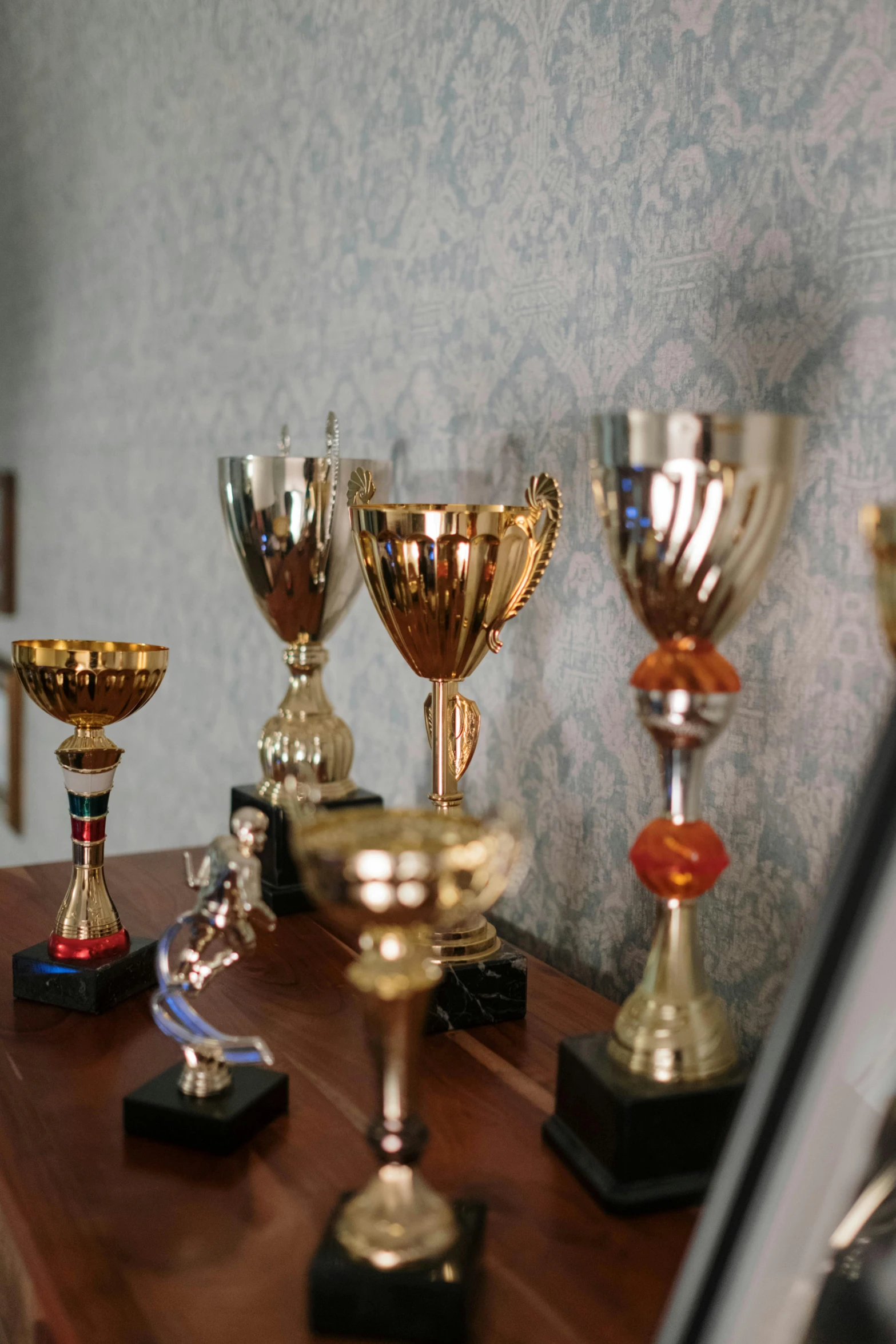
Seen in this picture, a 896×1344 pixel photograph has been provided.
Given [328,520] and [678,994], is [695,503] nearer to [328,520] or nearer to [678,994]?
[678,994]

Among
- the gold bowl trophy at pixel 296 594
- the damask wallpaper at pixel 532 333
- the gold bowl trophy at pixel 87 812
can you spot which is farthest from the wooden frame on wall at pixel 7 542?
the gold bowl trophy at pixel 87 812

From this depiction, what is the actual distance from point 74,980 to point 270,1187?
0.29 metres

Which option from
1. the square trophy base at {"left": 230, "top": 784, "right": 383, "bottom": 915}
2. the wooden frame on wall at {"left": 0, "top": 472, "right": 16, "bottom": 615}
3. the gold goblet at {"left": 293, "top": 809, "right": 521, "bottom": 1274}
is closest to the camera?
the gold goblet at {"left": 293, "top": 809, "right": 521, "bottom": 1274}

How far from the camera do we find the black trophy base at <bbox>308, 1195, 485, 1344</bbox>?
516 millimetres

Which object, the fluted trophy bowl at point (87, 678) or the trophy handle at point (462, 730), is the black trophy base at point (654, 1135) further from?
the fluted trophy bowl at point (87, 678)

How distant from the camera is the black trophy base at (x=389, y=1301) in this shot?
1.69ft

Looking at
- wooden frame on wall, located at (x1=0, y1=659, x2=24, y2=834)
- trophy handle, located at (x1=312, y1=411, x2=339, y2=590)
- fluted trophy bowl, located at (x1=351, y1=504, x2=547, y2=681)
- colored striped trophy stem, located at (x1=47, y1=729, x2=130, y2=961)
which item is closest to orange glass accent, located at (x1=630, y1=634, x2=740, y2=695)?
fluted trophy bowl, located at (x1=351, y1=504, x2=547, y2=681)

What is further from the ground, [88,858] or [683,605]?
[683,605]

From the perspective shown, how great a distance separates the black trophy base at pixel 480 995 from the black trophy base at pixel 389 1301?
1.05 feet

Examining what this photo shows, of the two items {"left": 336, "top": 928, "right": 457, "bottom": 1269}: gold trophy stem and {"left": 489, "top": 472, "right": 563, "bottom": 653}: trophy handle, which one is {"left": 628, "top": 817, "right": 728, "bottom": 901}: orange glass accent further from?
{"left": 489, "top": 472, "right": 563, "bottom": 653}: trophy handle

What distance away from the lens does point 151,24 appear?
6.27 ft

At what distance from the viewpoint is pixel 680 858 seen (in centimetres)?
63

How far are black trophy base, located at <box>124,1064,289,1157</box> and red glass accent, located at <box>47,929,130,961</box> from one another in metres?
0.19

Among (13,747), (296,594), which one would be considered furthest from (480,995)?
(13,747)
